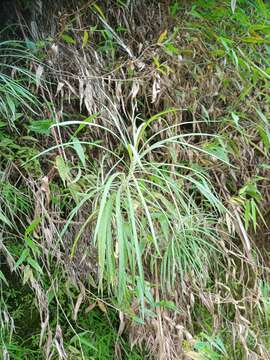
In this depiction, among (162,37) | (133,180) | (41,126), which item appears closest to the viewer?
(133,180)

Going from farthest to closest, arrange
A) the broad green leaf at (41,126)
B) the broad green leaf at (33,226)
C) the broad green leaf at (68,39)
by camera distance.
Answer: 1. the broad green leaf at (68,39)
2. the broad green leaf at (41,126)
3. the broad green leaf at (33,226)

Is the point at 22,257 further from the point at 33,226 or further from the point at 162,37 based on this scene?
the point at 162,37

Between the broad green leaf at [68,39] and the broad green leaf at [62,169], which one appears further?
the broad green leaf at [68,39]

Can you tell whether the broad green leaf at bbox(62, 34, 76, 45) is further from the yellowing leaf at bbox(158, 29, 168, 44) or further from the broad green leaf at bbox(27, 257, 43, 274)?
the broad green leaf at bbox(27, 257, 43, 274)

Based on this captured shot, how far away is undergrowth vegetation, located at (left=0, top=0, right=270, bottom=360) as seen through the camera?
1051 millimetres

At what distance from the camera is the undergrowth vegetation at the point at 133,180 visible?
1051 millimetres

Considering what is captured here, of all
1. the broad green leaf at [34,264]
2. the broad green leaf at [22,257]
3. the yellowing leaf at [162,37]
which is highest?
the yellowing leaf at [162,37]

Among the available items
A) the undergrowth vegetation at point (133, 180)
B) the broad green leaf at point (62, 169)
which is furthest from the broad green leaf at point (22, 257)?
the broad green leaf at point (62, 169)

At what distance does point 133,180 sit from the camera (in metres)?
0.97

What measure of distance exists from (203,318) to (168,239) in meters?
0.34

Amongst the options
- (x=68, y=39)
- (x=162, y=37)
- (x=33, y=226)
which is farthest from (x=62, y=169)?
(x=162, y=37)

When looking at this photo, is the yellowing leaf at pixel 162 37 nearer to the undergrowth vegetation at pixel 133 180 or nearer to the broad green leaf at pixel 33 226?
the undergrowth vegetation at pixel 133 180

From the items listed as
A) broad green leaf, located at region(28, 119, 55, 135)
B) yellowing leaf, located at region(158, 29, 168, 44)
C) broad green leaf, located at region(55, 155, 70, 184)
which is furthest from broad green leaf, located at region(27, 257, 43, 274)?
yellowing leaf, located at region(158, 29, 168, 44)

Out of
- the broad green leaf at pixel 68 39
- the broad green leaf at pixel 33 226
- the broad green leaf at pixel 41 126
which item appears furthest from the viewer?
the broad green leaf at pixel 68 39
